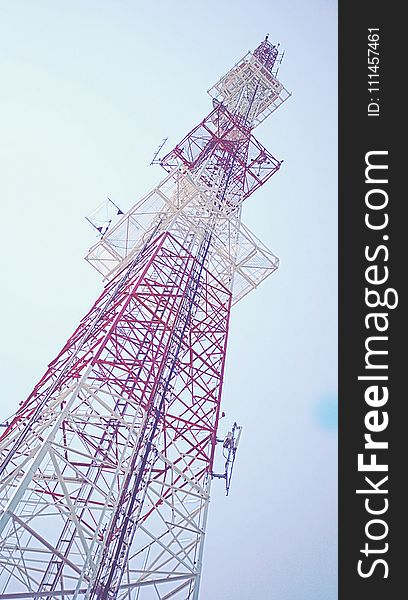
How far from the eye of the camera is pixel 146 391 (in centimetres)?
1015

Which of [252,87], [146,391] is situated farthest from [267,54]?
[146,391]

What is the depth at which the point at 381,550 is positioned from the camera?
5926 millimetres

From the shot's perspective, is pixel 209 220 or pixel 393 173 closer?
pixel 393 173

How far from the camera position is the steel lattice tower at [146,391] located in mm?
7789

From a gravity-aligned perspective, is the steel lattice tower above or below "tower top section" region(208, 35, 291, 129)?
below

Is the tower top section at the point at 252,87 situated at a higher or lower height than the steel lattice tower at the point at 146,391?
higher

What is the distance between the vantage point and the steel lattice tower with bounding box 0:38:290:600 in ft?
25.6

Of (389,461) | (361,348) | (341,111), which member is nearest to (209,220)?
(341,111)

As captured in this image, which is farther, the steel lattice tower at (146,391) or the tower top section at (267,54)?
the tower top section at (267,54)

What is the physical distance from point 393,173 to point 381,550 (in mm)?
5694

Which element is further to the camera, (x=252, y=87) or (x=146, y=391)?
(x=252, y=87)

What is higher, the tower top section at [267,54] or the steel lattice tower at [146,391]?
the tower top section at [267,54]

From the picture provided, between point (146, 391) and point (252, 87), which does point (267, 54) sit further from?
point (146, 391)

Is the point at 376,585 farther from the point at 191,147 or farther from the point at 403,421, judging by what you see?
the point at 191,147
